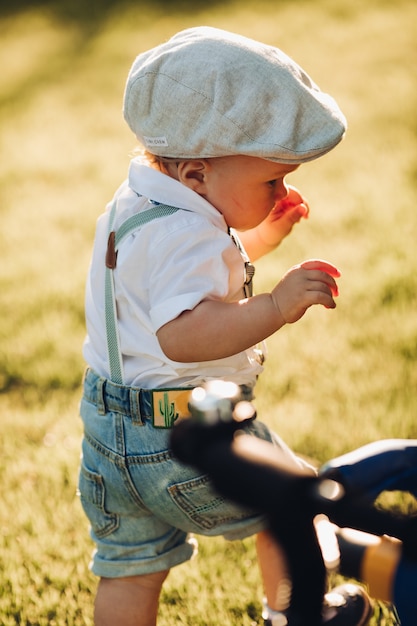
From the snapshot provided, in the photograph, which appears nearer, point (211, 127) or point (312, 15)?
point (211, 127)

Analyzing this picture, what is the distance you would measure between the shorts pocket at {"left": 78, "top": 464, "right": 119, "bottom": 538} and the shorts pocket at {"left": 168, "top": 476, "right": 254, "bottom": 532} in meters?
0.18

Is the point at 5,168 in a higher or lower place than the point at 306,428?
higher

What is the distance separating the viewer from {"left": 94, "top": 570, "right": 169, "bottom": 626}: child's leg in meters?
1.61

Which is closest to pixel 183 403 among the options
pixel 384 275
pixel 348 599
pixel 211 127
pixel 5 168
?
pixel 211 127

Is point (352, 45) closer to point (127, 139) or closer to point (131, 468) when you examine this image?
point (127, 139)

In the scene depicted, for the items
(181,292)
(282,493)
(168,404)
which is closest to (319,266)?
(181,292)

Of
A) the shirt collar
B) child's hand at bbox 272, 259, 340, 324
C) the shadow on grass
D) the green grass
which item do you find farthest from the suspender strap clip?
the shadow on grass

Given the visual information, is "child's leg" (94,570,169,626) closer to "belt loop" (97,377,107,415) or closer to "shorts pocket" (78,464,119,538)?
"shorts pocket" (78,464,119,538)

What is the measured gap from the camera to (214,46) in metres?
1.40

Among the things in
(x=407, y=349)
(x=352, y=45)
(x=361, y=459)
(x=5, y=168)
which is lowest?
(x=407, y=349)

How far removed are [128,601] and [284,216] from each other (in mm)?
906

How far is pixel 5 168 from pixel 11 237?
110 centimetres

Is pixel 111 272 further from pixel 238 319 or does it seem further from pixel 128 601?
pixel 128 601

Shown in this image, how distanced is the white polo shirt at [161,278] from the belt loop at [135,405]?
3 centimetres
